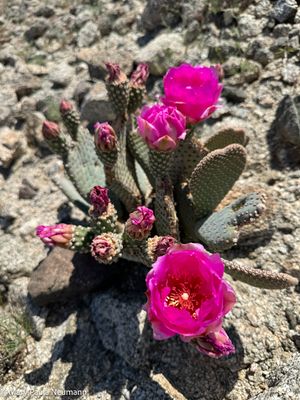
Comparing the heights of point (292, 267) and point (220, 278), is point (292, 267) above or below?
below

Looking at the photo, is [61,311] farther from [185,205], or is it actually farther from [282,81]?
[282,81]

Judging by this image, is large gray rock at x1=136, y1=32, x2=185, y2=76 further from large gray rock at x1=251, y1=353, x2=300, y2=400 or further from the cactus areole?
large gray rock at x1=251, y1=353, x2=300, y2=400

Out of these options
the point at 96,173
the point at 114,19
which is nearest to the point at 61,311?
the point at 96,173

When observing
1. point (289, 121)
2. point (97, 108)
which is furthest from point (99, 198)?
point (97, 108)

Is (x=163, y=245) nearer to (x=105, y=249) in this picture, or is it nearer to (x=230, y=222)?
(x=105, y=249)

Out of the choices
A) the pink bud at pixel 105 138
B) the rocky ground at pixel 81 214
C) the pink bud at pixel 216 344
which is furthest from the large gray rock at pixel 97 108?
the pink bud at pixel 216 344

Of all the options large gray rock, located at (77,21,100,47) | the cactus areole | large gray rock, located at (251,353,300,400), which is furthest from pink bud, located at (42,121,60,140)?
large gray rock, located at (77,21,100,47)

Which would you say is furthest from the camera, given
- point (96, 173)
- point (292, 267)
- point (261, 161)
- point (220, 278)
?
point (261, 161)
